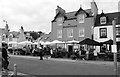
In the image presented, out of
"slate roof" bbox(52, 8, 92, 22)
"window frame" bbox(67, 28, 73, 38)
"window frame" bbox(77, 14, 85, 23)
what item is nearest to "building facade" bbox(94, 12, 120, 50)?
"slate roof" bbox(52, 8, 92, 22)

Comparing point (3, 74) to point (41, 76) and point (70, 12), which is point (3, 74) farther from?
point (70, 12)

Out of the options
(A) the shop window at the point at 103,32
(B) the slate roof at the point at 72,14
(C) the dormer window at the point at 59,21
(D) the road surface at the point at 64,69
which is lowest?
(D) the road surface at the point at 64,69

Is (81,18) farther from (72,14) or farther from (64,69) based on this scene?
(64,69)

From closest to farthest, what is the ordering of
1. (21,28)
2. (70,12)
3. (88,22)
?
(88,22)
(70,12)
(21,28)

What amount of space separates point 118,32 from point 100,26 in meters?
3.27

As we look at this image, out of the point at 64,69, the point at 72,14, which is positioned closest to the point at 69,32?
the point at 72,14

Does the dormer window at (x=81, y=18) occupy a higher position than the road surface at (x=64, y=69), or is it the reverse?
the dormer window at (x=81, y=18)

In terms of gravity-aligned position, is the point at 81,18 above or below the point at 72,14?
below

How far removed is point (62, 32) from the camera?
34.9 m

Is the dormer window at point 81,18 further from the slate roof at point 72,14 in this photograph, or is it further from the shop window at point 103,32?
the shop window at point 103,32

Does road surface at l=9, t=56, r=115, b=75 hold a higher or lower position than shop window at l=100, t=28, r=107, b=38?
lower

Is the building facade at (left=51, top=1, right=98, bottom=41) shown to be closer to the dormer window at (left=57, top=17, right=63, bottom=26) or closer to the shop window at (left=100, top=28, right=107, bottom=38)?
the dormer window at (left=57, top=17, right=63, bottom=26)

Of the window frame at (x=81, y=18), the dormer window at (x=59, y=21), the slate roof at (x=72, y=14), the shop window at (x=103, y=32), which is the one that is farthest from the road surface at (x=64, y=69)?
the dormer window at (x=59, y=21)

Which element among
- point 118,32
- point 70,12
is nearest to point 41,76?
point 118,32
